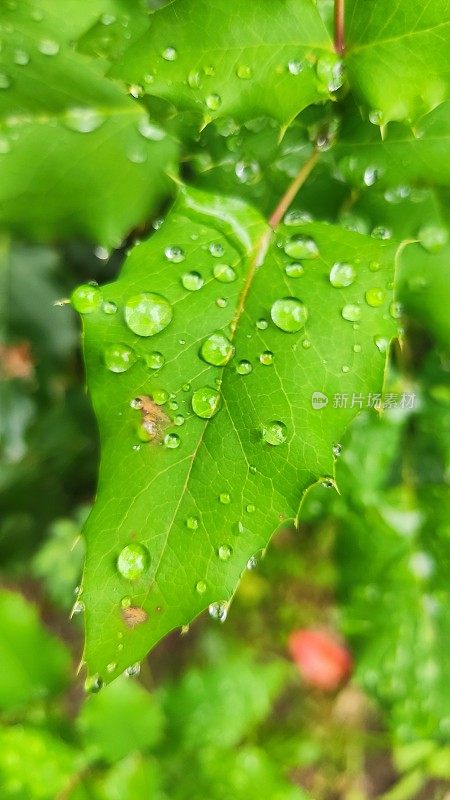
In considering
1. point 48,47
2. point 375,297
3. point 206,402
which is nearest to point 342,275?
point 375,297

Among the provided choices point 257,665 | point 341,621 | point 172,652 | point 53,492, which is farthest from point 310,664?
point 53,492

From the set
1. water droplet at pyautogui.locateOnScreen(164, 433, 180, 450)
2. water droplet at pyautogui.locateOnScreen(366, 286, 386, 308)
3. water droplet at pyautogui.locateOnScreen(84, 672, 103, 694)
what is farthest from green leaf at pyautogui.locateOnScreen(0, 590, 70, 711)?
water droplet at pyautogui.locateOnScreen(366, 286, 386, 308)

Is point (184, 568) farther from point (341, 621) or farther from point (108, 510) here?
point (341, 621)

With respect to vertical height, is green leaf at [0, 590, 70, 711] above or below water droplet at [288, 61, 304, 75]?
below

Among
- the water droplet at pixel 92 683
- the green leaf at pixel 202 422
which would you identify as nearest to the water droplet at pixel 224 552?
the green leaf at pixel 202 422

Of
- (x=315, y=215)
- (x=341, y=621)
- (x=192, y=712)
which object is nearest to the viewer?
(x=315, y=215)

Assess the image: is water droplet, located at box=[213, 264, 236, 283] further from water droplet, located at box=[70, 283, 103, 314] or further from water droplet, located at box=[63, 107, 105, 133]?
water droplet, located at box=[63, 107, 105, 133]
